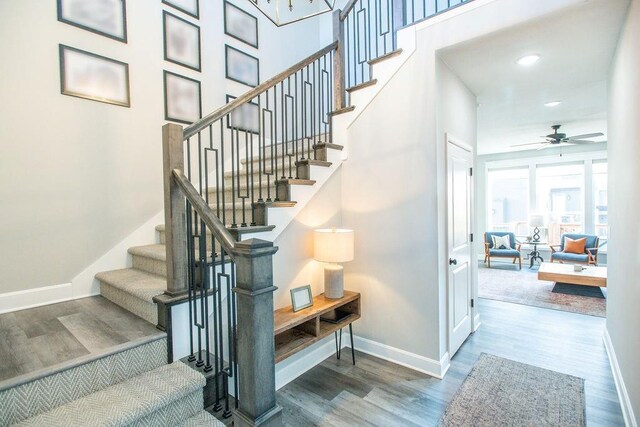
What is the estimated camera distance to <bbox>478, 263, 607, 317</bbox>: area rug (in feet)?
14.5

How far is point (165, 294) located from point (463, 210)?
9.34 feet

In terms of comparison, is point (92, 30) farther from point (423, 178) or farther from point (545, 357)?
point (545, 357)

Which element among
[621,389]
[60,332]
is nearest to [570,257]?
[621,389]

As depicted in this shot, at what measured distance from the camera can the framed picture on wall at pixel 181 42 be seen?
10.5 ft

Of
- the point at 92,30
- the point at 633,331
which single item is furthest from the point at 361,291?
the point at 92,30

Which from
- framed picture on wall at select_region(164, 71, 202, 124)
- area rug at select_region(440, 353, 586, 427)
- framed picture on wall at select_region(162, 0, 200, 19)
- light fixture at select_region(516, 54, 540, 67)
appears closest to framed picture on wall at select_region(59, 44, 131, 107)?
framed picture on wall at select_region(164, 71, 202, 124)

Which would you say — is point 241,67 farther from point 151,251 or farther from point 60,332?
point 60,332

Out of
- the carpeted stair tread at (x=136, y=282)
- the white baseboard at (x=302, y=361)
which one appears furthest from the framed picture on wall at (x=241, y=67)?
the white baseboard at (x=302, y=361)

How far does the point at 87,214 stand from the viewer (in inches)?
107

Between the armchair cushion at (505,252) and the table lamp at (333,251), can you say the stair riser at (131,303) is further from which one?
the armchair cushion at (505,252)

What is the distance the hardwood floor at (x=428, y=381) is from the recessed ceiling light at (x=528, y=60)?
2.67 meters

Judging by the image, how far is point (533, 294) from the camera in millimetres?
5059

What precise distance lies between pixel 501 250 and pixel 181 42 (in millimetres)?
7312

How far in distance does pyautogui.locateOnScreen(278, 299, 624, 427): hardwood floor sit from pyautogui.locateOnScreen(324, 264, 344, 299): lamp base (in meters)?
0.67
